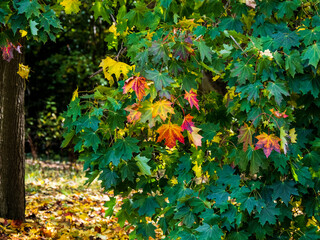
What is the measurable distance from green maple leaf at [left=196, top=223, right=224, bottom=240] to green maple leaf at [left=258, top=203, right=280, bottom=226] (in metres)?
0.30

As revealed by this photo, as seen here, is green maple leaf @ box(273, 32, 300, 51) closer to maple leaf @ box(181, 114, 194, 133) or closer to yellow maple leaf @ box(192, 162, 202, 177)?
maple leaf @ box(181, 114, 194, 133)

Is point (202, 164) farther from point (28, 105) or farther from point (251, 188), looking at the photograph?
point (28, 105)

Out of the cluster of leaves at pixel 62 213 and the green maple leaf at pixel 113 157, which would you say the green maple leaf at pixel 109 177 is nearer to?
the green maple leaf at pixel 113 157

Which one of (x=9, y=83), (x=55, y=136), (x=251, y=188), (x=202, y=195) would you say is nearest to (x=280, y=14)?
(x=251, y=188)

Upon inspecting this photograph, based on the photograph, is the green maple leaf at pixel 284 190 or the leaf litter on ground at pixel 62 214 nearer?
the green maple leaf at pixel 284 190

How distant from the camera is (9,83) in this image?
16.2ft

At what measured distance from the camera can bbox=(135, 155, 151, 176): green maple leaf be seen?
9.56 ft

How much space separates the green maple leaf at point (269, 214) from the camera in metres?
2.52

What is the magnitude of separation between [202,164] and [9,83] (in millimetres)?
3172

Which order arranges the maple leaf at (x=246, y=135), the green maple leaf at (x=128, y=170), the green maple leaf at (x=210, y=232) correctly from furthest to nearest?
1. the green maple leaf at (x=128, y=170)
2. the green maple leaf at (x=210, y=232)
3. the maple leaf at (x=246, y=135)

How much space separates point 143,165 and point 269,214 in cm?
99

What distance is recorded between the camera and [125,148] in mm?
2746

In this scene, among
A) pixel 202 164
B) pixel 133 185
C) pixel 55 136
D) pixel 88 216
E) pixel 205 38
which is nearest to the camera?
pixel 205 38

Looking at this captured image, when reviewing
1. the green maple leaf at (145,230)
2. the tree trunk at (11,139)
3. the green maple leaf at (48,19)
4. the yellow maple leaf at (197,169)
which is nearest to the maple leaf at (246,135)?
the yellow maple leaf at (197,169)
